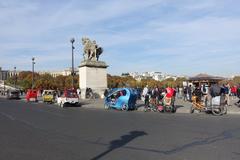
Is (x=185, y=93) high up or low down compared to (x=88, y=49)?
down

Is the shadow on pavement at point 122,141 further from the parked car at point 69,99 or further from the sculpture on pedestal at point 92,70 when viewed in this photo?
the sculpture on pedestal at point 92,70

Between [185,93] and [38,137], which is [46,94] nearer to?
[185,93]

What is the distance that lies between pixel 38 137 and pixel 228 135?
6.23m

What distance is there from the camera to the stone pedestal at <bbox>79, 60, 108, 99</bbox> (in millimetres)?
51469

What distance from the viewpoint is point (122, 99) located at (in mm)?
33531

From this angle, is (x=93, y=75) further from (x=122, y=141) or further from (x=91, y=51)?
(x=122, y=141)

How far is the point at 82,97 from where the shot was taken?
5206 cm

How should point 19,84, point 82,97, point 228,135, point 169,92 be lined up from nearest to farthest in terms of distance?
point 228,135 → point 169,92 → point 82,97 → point 19,84

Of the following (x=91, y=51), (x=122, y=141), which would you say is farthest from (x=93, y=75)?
(x=122, y=141)

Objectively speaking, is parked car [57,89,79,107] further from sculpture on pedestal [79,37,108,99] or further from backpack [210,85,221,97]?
backpack [210,85,221,97]

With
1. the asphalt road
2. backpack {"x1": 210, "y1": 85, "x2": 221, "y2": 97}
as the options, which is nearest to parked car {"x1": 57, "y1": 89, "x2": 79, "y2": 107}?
backpack {"x1": 210, "y1": 85, "x2": 221, "y2": 97}

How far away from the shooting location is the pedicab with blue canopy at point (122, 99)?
33.1m

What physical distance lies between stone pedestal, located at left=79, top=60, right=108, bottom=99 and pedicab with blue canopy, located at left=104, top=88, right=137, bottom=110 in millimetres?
16395

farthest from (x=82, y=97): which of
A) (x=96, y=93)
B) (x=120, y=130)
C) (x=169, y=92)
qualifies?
(x=120, y=130)
